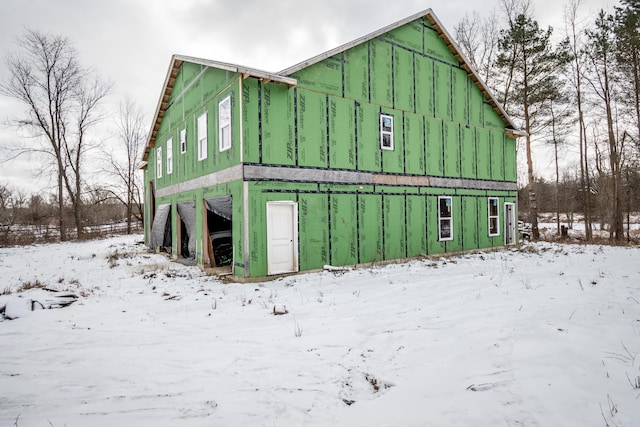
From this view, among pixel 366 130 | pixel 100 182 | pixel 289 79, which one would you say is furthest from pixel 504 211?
pixel 100 182

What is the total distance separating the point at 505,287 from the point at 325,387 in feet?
19.0

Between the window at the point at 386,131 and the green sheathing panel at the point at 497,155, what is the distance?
22.2 ft

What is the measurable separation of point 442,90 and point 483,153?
12.7 feet

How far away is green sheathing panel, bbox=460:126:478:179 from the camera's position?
15.2m

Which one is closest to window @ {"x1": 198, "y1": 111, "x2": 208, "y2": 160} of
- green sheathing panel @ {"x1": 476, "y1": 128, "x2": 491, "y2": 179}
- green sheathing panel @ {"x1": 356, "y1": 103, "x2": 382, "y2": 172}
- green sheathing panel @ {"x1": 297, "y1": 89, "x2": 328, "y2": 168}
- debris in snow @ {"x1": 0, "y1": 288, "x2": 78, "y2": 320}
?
green sheathing panel @ {"x1": 297, "y1": 89, "x2": 328, "y2": 168}

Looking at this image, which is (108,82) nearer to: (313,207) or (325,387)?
(313,207)

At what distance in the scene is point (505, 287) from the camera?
7.57 meters

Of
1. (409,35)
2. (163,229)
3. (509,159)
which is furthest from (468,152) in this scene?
(163,229)

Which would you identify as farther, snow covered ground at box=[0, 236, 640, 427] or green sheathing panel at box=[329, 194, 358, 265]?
green sheathing panel at box=[329, 194, 358, 265]

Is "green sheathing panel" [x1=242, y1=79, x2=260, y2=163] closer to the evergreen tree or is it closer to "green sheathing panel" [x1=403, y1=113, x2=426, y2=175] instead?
"green sheathing panel" [x1=403, y1=113, x2=426, y2=175]

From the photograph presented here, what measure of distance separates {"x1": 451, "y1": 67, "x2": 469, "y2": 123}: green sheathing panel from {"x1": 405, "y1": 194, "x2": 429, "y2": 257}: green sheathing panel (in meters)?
4.70

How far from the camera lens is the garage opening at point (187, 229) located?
1302 centimetres

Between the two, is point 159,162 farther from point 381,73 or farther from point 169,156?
point 381,73

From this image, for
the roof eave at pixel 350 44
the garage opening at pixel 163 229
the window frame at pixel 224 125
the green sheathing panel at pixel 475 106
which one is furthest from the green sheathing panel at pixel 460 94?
the garage opening at pixel 163 229
